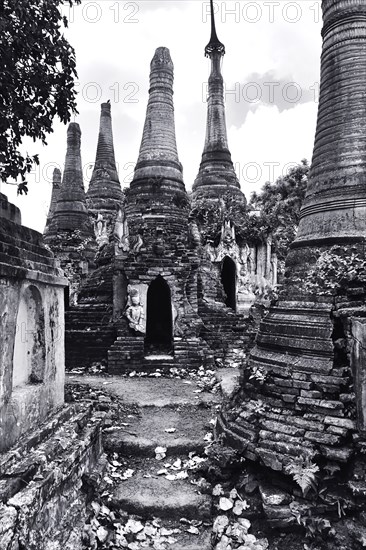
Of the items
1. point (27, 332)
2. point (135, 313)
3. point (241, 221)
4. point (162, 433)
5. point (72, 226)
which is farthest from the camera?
point (241, 221)

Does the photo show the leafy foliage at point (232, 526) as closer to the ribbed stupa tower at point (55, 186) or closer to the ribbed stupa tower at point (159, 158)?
the ribbed stupa tower at point (159, 158)

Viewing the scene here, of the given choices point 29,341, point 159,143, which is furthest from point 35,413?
point 159,143

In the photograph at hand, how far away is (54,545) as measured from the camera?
11.4 ft

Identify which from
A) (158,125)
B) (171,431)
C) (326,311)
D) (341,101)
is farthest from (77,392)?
(158,125)

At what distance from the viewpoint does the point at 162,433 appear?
6078 millimetres

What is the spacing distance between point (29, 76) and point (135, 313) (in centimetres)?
636

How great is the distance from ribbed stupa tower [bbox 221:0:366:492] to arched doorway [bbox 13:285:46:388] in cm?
229

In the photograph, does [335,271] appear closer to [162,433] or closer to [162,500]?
[162,500]

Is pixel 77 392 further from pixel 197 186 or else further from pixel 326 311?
pixel 197 186

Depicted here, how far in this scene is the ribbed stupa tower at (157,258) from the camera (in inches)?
413

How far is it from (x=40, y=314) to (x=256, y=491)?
2886 mm

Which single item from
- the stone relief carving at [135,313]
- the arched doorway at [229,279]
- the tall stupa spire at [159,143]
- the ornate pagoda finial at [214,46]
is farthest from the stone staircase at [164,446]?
the ornate pagoda finial at [214,46]

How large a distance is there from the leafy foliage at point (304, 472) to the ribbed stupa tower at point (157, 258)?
20.7 feet

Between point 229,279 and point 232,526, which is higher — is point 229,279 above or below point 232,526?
above
